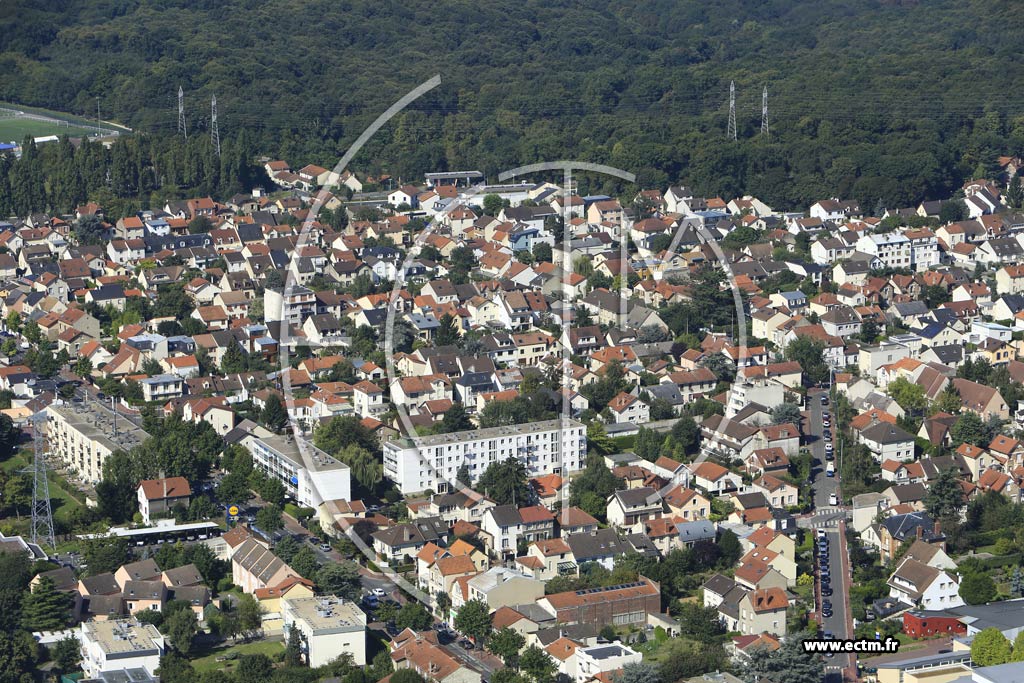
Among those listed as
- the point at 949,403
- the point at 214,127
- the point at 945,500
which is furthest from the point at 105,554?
the point at 214,127

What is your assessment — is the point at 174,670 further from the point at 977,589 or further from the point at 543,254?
the point at 543,254

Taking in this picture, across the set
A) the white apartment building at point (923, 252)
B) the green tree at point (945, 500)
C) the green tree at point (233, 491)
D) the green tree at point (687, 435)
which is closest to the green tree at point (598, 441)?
the green tree at point (687, 435)

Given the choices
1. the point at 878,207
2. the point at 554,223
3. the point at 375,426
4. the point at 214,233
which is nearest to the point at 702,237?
the point at 554,223

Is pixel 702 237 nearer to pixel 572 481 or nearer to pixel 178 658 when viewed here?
pixel 572 481

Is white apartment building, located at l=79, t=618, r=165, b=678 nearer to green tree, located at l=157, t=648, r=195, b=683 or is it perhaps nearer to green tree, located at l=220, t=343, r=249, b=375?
green tree, located at l=157, t=648, r=195, b=683

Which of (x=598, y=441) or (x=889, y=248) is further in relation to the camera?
(x=889, y=248)

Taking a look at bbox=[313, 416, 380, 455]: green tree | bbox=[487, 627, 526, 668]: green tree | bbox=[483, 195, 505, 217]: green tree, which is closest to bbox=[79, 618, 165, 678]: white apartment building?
bbox=[487, 627, 526, 668]: green tree

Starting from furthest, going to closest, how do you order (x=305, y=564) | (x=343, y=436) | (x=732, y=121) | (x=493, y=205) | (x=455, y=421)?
(x=732, y=121), (x=493, y=205), (x=455, y=421), (x=343, y=436), (x=305, y=564)
